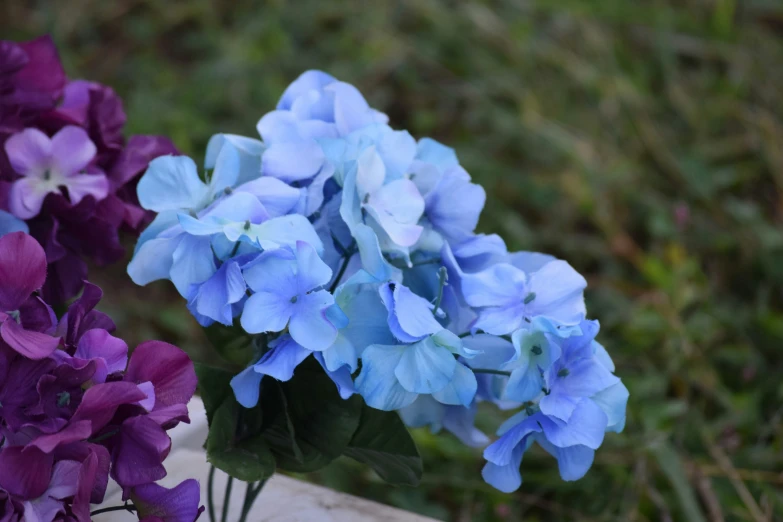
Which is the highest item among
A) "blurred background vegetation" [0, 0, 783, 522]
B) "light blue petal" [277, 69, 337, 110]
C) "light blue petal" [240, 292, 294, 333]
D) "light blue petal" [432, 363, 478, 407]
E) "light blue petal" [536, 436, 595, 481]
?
"light blue petal" [277, 69, 337, 110]

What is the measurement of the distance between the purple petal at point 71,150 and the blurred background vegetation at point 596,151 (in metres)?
0.72

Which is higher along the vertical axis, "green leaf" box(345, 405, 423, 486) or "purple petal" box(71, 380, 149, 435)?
"purple petal" box(71, 380, 149, 435)

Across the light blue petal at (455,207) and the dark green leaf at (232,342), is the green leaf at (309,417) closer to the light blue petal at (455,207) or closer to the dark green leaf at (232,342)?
the dark green leaf at (232,342)

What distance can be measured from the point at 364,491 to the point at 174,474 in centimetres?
53

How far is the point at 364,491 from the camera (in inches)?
54.7

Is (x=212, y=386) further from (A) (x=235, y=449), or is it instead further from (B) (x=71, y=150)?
(B) (x=71, y=150)

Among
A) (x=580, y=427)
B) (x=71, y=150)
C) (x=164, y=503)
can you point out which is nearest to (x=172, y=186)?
(x=71, y=150)

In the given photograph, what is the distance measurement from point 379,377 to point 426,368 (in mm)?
32

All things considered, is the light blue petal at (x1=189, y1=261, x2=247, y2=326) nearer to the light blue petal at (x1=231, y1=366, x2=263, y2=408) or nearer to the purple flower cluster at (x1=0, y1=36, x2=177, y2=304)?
the light blue petal at (x1=231, y1=366, x2=263, y2=408)

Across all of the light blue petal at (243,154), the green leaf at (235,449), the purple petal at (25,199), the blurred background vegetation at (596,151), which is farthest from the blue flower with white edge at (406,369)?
the blurred background vegetation at (596,151)

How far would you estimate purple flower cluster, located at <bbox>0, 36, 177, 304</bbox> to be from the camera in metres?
0.73

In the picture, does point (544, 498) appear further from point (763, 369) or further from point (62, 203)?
point (62, 203)

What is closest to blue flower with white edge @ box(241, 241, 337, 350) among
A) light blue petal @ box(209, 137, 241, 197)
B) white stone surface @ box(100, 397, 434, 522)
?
light blue petal @ box(209, 137, 241, 197)

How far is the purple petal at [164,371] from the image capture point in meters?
0.59
